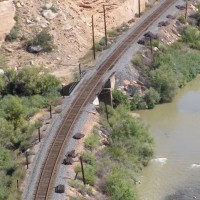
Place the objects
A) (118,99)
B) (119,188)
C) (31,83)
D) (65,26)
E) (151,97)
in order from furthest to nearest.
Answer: (65,26)
(151,97)
(118,99)
(31,83)
(119,188)

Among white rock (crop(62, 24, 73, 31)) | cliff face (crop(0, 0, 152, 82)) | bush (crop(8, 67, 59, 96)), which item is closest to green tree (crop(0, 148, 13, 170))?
bush (crop(8, 67, 59, 96))

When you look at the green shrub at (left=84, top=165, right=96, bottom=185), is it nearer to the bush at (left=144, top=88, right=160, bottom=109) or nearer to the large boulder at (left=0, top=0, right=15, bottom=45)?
the bush at (left=144, top=88, right=160, bottom=109)

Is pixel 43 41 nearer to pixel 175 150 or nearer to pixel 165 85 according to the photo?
pixel 165 85

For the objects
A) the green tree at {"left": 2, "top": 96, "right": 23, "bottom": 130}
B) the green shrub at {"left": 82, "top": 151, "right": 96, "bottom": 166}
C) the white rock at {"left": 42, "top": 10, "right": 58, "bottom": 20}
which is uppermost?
the white rock at {"left": 42, "top": 10, "right": 58, "bottom": 20}

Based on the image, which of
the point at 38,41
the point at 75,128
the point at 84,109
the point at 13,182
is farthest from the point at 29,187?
the point at 38,41

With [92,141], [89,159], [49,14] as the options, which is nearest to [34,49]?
[49,14]
